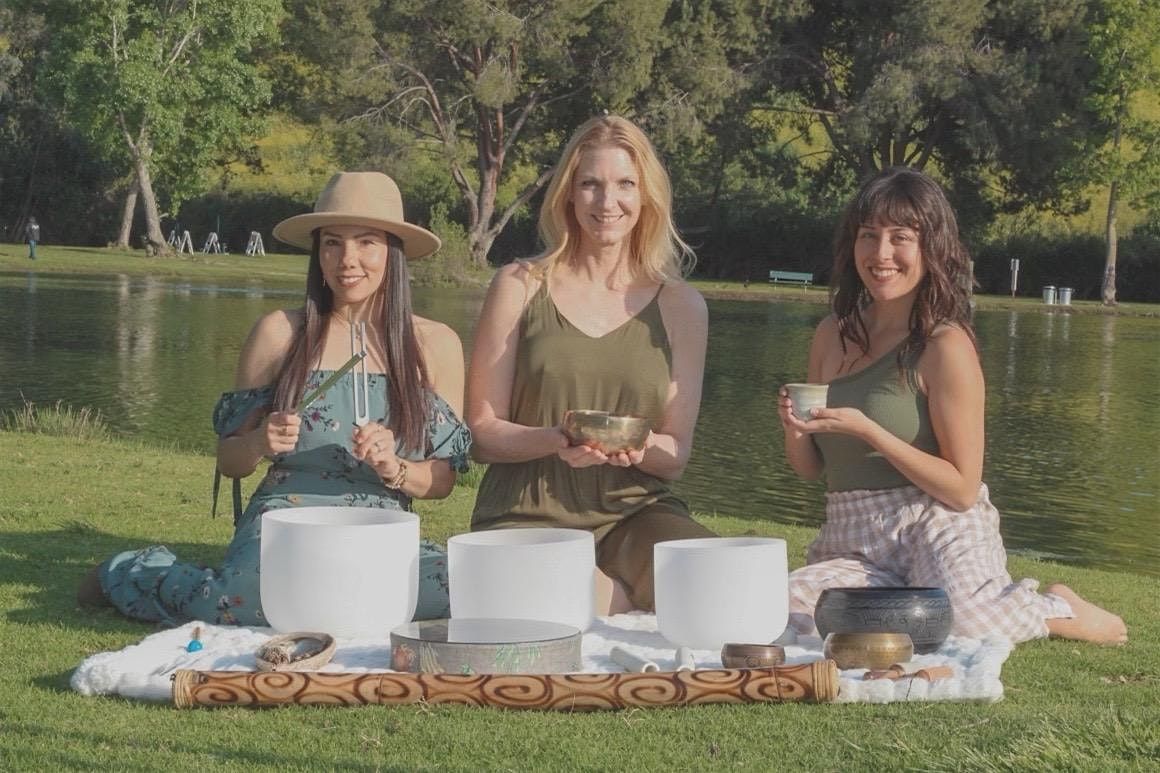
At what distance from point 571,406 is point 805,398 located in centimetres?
83

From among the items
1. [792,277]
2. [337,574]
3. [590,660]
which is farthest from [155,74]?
[590,660]

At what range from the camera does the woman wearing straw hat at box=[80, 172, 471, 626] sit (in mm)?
4762

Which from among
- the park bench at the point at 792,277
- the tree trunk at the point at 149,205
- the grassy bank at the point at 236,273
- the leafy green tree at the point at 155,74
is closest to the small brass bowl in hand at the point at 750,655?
the grassy bank at the point at 236,273

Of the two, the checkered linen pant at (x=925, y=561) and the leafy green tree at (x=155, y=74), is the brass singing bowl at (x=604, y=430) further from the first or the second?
the leafy green tree at (x=155, y=74)

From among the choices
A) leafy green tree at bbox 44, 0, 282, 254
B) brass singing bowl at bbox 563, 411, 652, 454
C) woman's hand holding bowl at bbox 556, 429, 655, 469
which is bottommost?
woman's hand holding bowl at bbox 556, 429, 655, 469

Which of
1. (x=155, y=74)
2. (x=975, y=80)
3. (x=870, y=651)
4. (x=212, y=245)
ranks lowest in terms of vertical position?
(x=870, y=651)

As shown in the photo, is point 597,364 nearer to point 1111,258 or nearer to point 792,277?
point 1111,258

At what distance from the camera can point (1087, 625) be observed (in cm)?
485

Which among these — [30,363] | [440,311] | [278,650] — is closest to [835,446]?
[278,650]

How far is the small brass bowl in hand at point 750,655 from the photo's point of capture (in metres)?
3.96

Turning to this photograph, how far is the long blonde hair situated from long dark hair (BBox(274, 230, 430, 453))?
1.52ft

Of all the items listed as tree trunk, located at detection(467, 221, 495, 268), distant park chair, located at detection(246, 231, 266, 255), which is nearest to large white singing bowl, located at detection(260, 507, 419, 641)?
tree trunk, located at detection(467, 221, 495, 268)

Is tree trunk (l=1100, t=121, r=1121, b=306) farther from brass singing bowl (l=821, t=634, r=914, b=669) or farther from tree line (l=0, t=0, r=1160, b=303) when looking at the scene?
brass singing bowl (l=821, t=634, r=914, b=669)

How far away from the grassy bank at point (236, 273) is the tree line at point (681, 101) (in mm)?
1545
